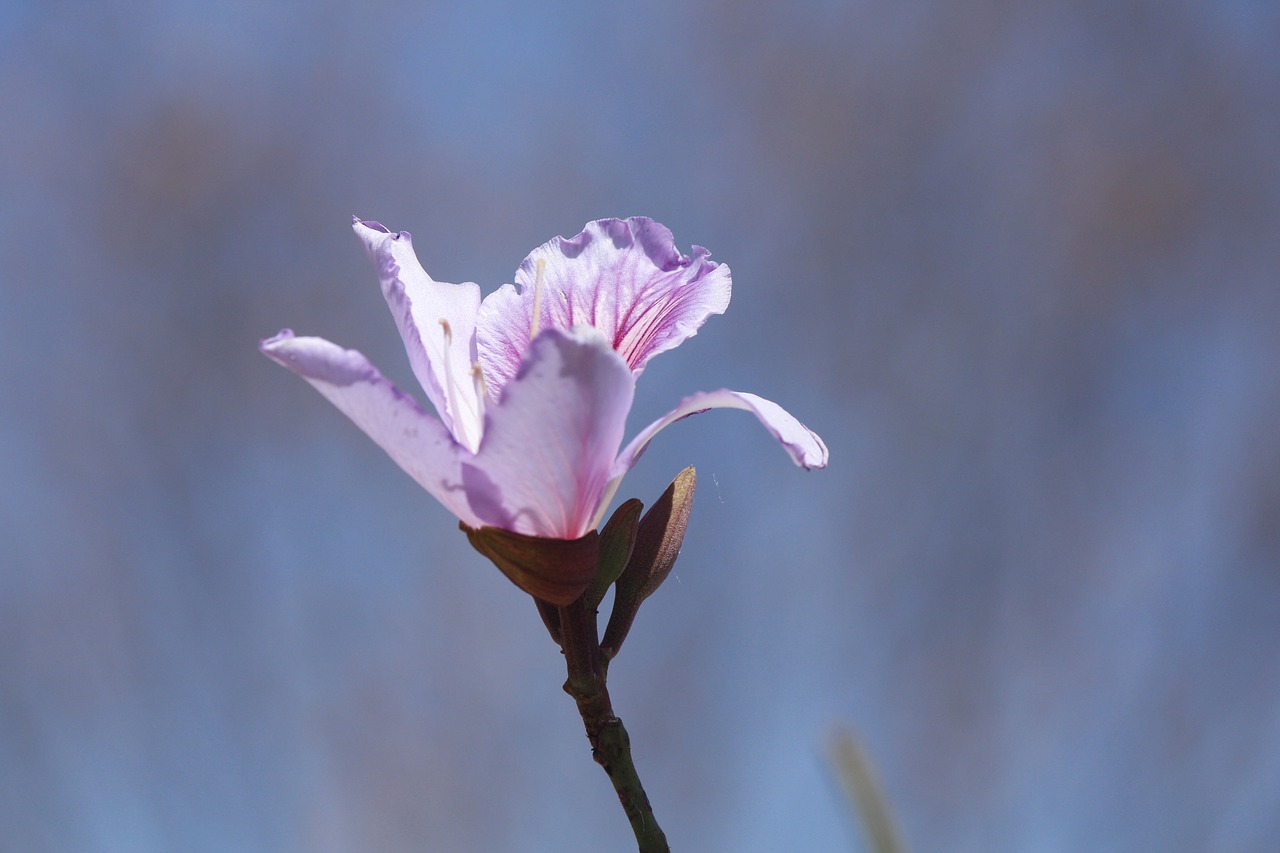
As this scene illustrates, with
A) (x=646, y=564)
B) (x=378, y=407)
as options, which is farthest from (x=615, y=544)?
(x=378, y=407)

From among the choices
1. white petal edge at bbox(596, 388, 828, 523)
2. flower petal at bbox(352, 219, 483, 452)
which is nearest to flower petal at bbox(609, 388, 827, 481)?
white petal edge at bbox(596, 388, 828, 523)

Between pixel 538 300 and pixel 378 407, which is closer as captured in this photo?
pixel 378 407

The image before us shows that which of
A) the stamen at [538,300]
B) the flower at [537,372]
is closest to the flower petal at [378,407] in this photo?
the flower at [537,372]

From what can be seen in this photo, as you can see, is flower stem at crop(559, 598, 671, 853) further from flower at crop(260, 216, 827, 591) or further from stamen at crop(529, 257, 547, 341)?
stamen at crop(529, 257, 547, 341)

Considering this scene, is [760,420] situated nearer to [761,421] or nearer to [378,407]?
[761,421]

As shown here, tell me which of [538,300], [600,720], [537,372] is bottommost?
[600,720]

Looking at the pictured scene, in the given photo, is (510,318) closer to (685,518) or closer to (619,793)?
(685,518)

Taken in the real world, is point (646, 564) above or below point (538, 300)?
below

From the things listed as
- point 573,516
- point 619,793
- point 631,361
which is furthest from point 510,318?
point 619,793
